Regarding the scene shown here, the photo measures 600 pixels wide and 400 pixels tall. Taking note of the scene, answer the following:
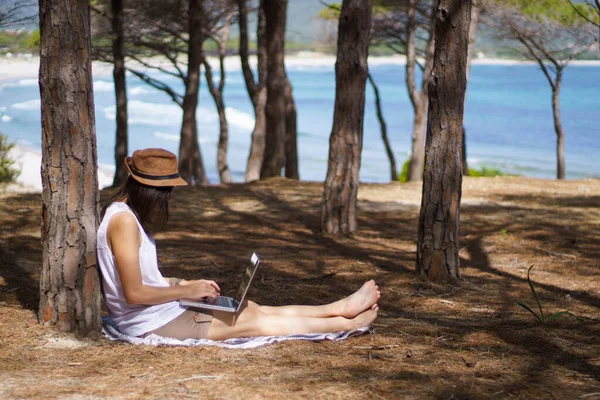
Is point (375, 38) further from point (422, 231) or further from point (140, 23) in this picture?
point (422, 231)

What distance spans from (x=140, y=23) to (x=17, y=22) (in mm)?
7084

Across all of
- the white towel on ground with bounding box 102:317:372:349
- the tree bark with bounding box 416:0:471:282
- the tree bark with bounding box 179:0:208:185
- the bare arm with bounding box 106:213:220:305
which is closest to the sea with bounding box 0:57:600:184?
the tree bark with bounding box 179:0:208:185

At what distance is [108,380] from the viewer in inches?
133

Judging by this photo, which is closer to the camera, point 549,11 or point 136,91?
point 549,11

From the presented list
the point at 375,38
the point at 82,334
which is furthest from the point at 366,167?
the point at 82,334

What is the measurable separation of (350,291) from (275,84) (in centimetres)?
739

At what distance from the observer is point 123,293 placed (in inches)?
153

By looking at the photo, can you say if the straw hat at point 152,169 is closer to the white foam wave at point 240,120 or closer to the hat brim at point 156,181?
the hat brim at point 156,181

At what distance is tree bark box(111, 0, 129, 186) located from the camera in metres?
14.1

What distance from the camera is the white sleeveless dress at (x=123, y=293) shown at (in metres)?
3.84

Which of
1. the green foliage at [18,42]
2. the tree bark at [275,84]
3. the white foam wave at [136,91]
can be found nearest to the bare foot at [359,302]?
the green foliage at [18,42]

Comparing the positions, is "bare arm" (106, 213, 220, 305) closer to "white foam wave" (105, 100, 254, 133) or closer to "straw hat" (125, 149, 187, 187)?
"straw hat" (125, 149, 187, 187)

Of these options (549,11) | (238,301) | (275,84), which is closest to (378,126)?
(549,11)

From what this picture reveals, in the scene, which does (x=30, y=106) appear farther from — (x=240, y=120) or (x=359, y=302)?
(x=359, y=302)
